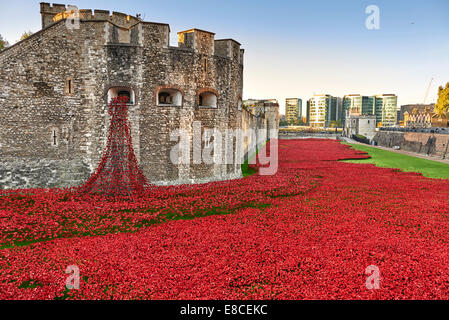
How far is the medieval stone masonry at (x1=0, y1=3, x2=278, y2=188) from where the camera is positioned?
607 inches

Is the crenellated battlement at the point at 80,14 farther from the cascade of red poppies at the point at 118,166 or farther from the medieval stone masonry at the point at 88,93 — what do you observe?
the cascade of red poppies at the point at 118,166

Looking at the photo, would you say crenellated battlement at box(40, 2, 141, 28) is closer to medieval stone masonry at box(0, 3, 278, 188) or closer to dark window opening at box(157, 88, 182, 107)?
medieval stone masonry at box(0, 3, 278, 188)

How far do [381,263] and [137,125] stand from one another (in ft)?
46.8

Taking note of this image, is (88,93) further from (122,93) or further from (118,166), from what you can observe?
(118,166)

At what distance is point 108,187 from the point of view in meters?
14.9

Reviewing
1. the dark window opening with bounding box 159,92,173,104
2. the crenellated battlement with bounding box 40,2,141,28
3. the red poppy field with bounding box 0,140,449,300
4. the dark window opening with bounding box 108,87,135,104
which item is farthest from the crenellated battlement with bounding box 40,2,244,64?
the red poppy field with bounding box 0,140,449,300

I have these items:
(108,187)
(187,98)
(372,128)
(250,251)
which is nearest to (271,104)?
(372,128)

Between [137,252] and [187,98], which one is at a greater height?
[187,98]

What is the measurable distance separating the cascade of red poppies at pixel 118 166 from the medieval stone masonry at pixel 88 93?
2.95ft

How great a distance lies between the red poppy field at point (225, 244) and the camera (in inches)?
261

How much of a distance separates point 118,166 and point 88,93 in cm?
488

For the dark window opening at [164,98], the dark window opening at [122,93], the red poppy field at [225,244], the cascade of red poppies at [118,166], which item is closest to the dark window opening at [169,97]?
the dark window opening at [164,98]

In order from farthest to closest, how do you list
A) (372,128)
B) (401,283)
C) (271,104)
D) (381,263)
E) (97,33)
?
(372,128) → (271,104) → (97,33) → (381,263) → (401,283)

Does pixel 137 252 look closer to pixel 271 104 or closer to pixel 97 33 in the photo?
pixel 97 33
